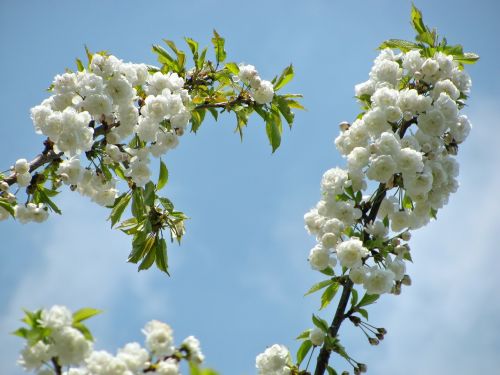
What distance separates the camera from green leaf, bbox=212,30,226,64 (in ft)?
14.8

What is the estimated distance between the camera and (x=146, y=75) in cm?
399

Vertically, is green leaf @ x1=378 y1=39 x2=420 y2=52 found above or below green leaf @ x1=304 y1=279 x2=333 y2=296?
above

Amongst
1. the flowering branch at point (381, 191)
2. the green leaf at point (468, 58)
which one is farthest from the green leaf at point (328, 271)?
the green leaf at point (468, 58)

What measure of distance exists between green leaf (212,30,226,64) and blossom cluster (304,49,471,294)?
128 centimetres

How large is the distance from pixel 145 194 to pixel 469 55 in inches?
95.3

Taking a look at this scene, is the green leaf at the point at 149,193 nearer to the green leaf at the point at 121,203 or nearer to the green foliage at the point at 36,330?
the green leaf at the point at 121,203

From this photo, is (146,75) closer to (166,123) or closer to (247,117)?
(166,123)

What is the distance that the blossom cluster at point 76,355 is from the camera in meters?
2.14

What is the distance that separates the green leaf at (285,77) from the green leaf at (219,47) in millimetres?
455

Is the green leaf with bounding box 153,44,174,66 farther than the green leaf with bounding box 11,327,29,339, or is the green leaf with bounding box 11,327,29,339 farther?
the green leaf with bounding box 153,44,174,66

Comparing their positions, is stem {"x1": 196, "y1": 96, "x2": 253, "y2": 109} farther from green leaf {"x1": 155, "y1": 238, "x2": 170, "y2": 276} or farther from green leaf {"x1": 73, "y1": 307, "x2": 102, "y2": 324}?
green leaf {"x1": 73, "y1": 307, "x2": 102, "y2": 324}

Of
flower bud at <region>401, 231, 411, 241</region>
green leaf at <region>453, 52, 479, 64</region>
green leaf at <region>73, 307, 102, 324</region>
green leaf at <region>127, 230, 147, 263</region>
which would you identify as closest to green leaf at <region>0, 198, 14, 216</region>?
green leaf at <region>127, 230, 147, 263</region>

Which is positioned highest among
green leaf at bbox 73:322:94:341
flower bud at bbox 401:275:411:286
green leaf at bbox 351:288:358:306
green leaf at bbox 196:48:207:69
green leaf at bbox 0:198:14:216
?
green leaf at bbox 196:48:207:69

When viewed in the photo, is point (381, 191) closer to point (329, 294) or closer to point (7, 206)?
point (329, 294)
